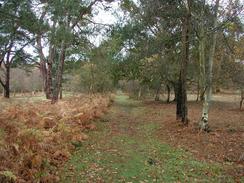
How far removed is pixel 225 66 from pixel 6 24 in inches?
544

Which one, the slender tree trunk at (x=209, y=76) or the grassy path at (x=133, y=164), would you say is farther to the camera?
the slender tree trunk at (x=209, y=76)

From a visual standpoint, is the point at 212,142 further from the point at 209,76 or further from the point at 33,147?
the point at 33,147

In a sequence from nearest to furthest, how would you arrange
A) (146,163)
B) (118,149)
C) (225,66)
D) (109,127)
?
(146,163) → (118,149) → (109,127) → (225,66)

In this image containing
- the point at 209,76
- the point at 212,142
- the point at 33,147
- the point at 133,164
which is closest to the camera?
the point at 33,147

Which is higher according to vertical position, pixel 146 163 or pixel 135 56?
pixel 135 56

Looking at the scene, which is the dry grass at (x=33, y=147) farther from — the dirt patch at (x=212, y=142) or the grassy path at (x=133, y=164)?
the dirt patch at (x=212, y=142)

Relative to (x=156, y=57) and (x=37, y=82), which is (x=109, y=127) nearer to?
(x=156, y=57)

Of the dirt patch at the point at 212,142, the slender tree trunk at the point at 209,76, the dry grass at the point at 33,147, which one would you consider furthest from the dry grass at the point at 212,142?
the dry grass at the point at 33,147

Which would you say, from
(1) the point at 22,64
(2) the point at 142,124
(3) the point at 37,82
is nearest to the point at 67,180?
(2) the point at 142,124

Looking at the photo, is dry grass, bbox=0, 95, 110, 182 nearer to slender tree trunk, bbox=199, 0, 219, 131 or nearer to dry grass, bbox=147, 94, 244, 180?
dry grass, bbox=147, 94, 244, 180

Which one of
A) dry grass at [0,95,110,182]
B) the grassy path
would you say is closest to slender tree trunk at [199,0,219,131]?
the grassy path

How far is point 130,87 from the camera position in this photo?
5341 centimetres

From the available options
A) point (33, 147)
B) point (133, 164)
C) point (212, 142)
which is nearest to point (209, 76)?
point (212, 142)

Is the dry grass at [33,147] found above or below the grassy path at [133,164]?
above
